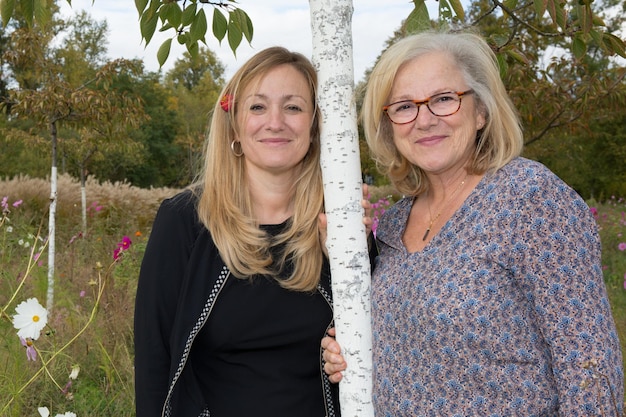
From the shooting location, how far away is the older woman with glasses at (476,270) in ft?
5.42

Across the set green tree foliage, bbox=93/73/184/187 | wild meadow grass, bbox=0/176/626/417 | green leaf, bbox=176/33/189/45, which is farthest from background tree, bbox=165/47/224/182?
green leaf, bbox=176/33/189/45

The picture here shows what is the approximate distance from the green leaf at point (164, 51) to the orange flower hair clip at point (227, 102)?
27 cm

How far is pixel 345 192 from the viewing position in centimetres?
196

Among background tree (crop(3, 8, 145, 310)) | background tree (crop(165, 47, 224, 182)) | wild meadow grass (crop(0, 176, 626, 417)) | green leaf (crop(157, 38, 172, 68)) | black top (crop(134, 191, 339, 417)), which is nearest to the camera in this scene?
black top (crop(134, 191, 339, 417))

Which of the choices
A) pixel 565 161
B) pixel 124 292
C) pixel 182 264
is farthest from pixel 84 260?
pixel 565 161

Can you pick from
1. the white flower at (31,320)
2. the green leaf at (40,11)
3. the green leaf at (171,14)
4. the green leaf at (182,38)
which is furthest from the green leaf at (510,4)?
the white flower at (31,320)

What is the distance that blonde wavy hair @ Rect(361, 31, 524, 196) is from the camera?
2.02 meters

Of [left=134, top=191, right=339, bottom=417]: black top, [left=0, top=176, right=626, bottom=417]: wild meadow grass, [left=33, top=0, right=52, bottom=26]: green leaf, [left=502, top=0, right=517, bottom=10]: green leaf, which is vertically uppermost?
[left=502, top=0, right=517, bottom=10]: green leaf

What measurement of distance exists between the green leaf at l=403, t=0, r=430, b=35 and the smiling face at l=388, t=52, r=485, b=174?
0.39ft

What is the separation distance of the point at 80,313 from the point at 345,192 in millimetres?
3404

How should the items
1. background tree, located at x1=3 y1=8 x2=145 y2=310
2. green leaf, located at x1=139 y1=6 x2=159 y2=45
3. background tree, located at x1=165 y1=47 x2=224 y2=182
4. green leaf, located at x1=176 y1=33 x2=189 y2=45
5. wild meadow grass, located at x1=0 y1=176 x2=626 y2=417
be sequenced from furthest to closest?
background tree, located at x1=165 y1=47 x2=224 y2=182 < background tree, located at x1=3 y1=8 x2=145 y2=310 < wild meadow grass, located at x1=0 y1=176 x2=626 y2=417 < green leaf, located at x1=176 y1=33 x2=189 y2=45 < green leaf, located at x1=139 y1=6 x2=159 y2=45

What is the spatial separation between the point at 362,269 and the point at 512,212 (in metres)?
0.48

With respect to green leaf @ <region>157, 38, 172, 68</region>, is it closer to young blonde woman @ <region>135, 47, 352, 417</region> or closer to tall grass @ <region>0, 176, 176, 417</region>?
young blonde woman @ <region>135, 47, 352, 417</region>

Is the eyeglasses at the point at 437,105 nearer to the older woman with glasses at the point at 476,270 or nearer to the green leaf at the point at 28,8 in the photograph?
the older woman with glasses at the point at 476,270
